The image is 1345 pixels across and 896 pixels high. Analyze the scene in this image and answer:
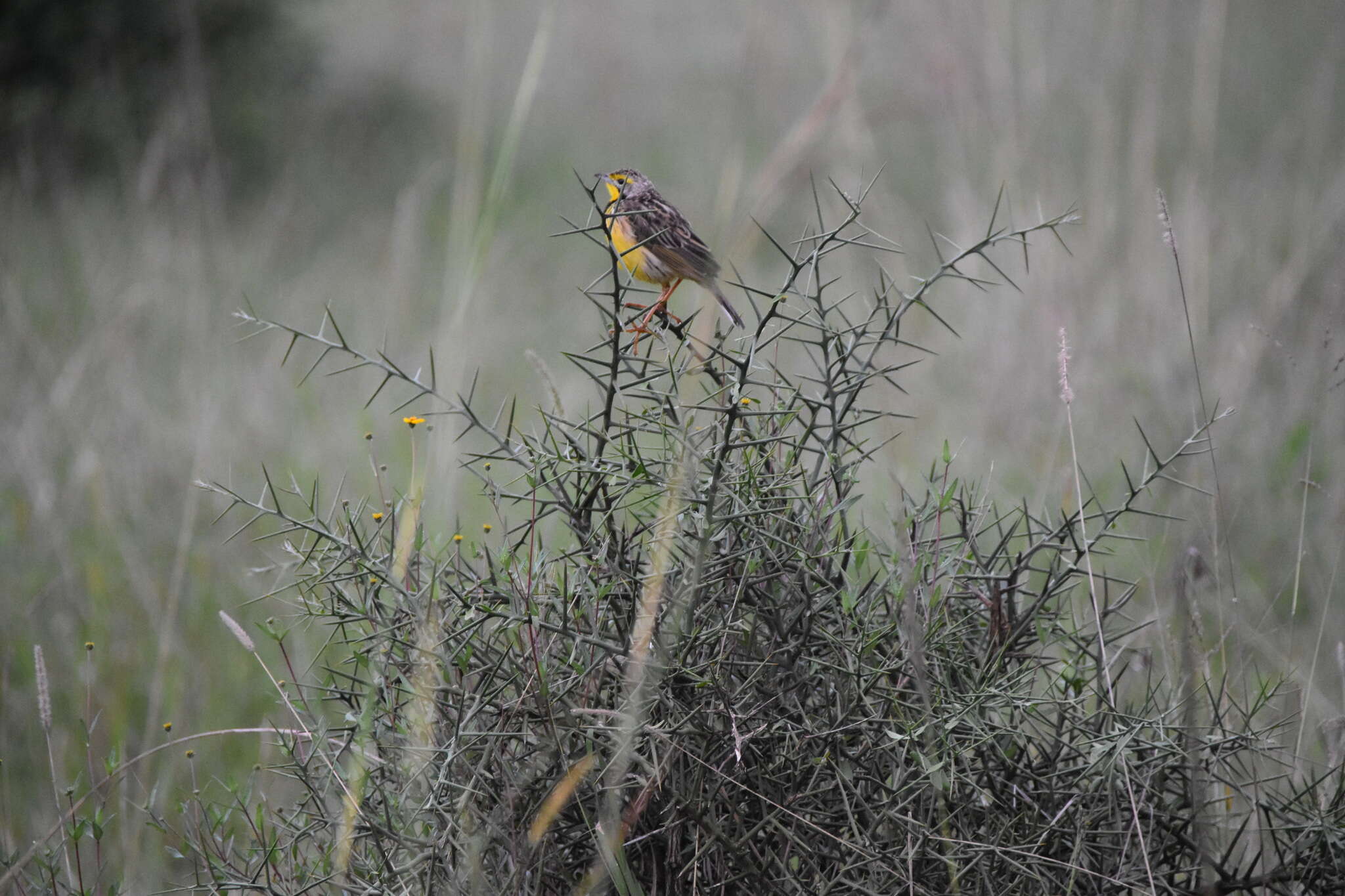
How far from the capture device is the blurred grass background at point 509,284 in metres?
3.12

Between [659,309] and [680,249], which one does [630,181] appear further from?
[659,309]

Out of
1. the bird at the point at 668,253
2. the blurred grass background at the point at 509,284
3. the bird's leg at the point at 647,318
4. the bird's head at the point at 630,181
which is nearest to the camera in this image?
the bird's leg at the point at 647,318

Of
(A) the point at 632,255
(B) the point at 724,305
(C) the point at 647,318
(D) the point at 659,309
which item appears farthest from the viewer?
(B) the point at 724,305

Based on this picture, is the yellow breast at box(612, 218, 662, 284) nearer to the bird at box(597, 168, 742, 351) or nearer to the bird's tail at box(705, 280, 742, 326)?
the bird at box(597, 168, 742, 351)

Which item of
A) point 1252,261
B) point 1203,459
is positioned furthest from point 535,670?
point 1252,261

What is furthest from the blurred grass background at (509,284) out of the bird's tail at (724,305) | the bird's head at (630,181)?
the bird's head at (630,181)

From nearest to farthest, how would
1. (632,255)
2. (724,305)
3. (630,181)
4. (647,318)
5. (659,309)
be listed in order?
(647,318) < (659,309) < (632,255) < (724,305) < (630,181)

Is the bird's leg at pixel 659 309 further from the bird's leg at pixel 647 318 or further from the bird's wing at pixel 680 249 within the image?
the bird's wing at pixel 680 249

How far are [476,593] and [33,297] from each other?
7413mm

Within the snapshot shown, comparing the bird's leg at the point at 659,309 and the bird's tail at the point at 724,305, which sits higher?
the bird's tail at the point at 724,305

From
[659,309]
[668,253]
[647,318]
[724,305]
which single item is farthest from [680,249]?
[647,318]

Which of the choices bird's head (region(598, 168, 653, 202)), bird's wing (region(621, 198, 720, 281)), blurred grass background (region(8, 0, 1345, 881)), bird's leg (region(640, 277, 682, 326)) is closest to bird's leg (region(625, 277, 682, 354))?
bird's leg (region(640, 277, 682, 326))

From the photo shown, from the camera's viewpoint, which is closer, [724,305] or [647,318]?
[647,318]

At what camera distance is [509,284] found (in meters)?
8.82
